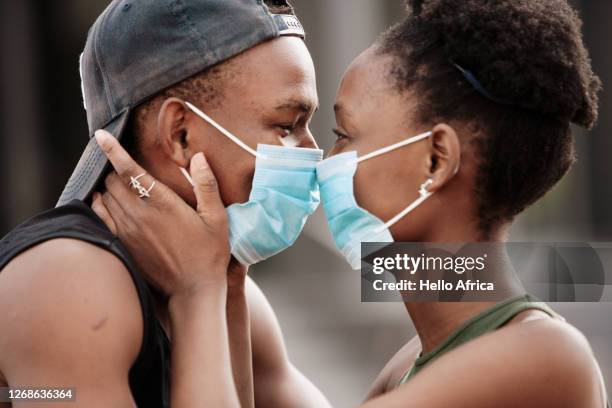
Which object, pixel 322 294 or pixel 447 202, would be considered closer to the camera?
pixel 447 202

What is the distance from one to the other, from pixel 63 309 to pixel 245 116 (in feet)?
3.10

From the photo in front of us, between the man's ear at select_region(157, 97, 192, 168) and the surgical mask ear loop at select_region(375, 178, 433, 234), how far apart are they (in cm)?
71

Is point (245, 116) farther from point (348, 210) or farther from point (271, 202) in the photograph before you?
point (348, 210)

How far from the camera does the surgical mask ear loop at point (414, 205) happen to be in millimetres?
3006

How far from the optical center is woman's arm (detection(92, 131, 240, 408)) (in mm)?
2953

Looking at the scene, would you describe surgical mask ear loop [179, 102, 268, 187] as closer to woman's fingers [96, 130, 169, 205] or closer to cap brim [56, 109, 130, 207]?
woman's fingers [96, 130, 169, 205]

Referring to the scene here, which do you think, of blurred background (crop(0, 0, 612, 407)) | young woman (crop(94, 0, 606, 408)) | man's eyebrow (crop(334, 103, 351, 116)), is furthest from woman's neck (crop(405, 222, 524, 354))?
blurred background (crop(0, 0, 612, 407))

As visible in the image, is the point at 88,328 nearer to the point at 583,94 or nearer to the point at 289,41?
the point at 289,41

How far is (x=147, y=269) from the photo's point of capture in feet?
10.3

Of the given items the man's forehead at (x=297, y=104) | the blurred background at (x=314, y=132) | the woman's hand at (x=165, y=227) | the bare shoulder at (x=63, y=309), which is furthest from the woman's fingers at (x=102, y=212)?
the blurred background at (x=314, y=132)

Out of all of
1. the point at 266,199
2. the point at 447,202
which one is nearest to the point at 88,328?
the point at 266,199

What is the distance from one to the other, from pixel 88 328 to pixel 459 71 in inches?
52.9

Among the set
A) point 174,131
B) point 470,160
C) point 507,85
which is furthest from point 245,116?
point 507,85

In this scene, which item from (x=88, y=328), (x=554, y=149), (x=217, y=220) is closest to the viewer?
(x=88, y=328)
